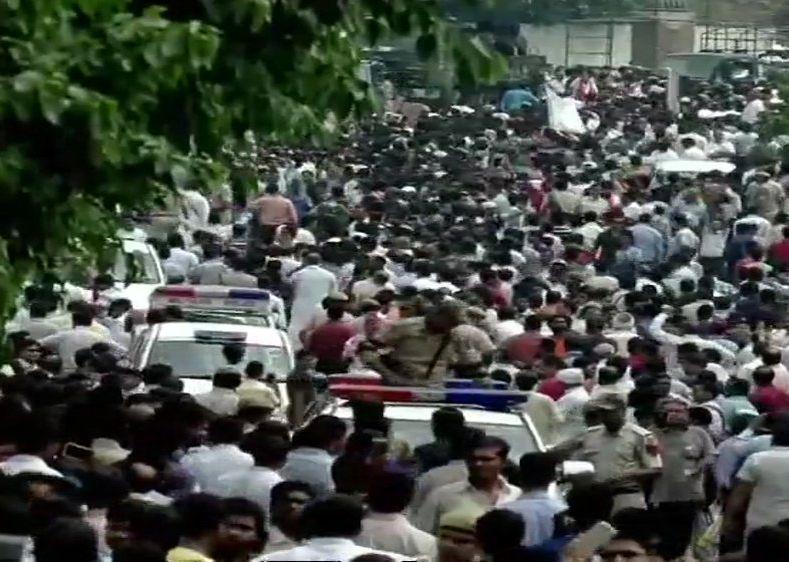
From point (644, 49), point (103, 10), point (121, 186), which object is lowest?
point (644, 49)

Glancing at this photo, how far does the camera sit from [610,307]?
21344 millimetres

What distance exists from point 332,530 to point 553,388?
7.83 m

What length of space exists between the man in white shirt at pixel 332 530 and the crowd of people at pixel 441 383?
0.03 feet

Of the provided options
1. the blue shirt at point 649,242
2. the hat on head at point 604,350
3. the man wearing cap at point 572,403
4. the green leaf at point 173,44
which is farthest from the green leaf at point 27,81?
the blue shirt at point 649,242

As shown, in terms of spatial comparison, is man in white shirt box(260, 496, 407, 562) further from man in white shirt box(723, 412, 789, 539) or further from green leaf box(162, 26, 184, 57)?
man in white shirt box(723, 412, 789, 539)

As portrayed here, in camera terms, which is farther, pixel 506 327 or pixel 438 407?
pixel 506 327

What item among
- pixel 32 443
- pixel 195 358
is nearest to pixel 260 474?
pixel 32 443

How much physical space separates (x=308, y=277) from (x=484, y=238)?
6.01 m

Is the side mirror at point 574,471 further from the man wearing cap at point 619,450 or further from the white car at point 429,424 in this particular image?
the man wearing cap at point 619,450

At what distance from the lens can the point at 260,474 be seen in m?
11.2

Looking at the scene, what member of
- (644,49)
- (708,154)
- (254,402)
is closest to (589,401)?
(254,402)

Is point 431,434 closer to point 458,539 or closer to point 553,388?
point 458,539

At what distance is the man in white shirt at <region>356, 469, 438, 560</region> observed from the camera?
9859 mm

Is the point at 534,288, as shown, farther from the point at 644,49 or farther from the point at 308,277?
the point at 644,49
